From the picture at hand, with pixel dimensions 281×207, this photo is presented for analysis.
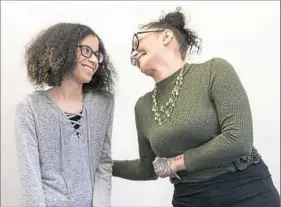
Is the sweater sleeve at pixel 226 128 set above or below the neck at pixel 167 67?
below

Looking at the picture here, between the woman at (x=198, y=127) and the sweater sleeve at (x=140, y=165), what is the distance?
0.12 feet

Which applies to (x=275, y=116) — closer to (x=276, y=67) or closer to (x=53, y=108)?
(x=276, y=67)

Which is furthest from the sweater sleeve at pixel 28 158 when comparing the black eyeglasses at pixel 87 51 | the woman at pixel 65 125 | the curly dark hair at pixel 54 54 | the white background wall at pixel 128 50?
the white background wall at pixel 128 50

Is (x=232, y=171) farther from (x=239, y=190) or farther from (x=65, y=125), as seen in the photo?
(x=65, y=125)

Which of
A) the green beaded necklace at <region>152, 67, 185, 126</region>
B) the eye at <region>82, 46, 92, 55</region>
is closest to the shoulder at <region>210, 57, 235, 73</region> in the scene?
the green beaded necklace at <region>152, 67, 185, 126</region>

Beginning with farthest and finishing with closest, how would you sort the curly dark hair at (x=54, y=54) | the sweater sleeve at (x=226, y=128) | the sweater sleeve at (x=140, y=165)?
the sweater sleeve at (x=140, y=165), the curly dark hair at (x=54, y=54), the sweater sleeve at (x=226, y=128)

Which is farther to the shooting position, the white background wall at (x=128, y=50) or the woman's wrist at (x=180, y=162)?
the white background wall at (x=128, y=50)

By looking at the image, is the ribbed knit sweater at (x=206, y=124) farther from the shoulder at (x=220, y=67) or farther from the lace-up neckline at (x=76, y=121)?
the lace-up neckline at (x=76, y=121)

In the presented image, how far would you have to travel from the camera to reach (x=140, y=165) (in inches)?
48.9

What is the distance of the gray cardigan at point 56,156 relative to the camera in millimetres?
989

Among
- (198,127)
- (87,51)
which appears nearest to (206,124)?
(198,127)

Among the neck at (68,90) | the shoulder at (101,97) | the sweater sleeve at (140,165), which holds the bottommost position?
the sweater sleeve at (140,165)

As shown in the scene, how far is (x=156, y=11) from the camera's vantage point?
1.68m

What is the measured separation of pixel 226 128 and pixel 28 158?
519mm
